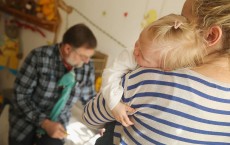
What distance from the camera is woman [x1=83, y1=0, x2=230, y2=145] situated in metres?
0.62

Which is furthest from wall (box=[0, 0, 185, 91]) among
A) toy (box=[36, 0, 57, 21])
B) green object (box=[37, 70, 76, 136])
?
green object (box=[37, 70, 76, 136])

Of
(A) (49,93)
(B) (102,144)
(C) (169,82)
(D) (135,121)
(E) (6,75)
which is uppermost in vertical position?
(C) (169,82)

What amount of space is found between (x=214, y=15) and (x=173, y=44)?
11 cm

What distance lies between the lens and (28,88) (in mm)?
1632

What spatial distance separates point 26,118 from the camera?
1.72 meters

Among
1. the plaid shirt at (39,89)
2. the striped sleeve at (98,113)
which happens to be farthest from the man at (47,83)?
the striped sleeve at (98,113)

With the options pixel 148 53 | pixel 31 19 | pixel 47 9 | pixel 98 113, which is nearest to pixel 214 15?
pixel 148 53

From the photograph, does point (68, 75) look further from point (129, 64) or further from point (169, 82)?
point (169, 82)

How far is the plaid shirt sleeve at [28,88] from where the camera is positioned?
1612mm

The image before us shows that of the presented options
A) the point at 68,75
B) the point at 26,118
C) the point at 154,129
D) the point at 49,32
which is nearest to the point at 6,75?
the point at 49,32

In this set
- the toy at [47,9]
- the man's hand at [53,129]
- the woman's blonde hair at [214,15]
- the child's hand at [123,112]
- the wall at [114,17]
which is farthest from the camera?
the toy at [47,9]

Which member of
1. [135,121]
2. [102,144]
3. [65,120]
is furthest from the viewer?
[65,120]

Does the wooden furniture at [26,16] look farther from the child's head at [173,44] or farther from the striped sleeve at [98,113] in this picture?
the child's head at [173,44]

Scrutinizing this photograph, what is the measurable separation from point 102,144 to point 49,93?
0.88 meters
